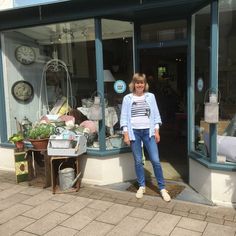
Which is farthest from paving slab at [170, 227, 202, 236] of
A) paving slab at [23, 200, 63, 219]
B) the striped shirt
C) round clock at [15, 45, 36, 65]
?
round clock at [15, 45, 36, 65]

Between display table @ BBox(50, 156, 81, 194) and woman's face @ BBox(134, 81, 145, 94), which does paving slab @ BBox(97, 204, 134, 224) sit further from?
woman's face @ BBox(134, 81, 145, 94)

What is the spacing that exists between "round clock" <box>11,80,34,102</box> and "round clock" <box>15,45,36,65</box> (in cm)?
37

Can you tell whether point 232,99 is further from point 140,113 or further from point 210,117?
point 140,113

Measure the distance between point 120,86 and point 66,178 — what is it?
158 centimetres

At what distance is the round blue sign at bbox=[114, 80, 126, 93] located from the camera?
15.7 ft

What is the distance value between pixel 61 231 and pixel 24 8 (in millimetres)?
3237

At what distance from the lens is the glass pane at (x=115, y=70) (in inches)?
183

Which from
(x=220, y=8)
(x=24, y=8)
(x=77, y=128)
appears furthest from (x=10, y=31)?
(x=220, y=8)

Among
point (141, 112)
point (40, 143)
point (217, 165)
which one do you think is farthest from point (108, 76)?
point (217, 165)

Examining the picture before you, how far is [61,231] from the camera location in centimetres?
328

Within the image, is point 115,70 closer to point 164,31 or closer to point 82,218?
point 164,31

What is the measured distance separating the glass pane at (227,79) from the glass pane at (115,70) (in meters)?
1.42

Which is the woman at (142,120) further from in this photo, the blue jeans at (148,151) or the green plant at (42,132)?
the green plant at (42,132)

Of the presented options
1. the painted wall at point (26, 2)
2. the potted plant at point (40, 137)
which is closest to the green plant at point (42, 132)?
the potted plant at point (40, 137)
